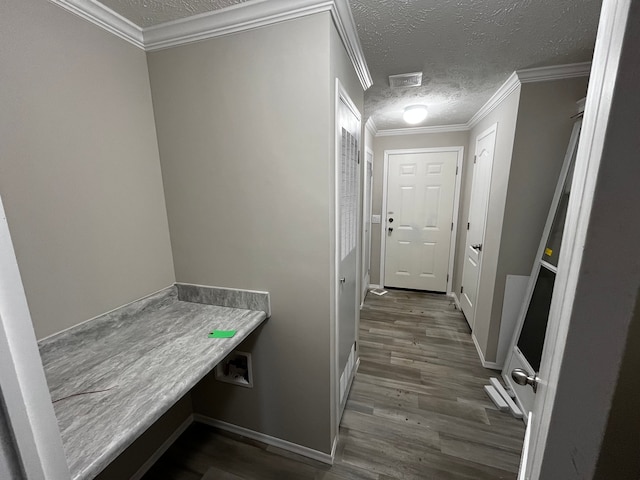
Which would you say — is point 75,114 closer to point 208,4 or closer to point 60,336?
point 208,4

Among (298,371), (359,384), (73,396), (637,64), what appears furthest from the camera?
(359,384)

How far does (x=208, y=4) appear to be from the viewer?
1.13m

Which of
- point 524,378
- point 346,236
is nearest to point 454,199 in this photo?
point 346,236

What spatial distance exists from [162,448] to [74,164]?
167 cm

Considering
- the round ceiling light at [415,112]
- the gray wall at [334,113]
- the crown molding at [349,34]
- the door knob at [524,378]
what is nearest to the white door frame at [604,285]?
the door knob at [524,378]

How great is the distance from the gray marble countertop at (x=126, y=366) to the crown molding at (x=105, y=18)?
135cm

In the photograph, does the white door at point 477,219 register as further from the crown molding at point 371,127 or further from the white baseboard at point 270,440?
the white baseboard at point 270,440

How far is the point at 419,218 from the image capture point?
3.63 m

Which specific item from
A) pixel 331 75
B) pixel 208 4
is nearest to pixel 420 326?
pixel 331 75

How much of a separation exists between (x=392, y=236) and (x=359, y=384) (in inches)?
89.6

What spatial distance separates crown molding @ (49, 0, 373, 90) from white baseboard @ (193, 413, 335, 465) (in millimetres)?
2259

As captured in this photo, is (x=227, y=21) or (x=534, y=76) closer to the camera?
(x=227, y=21)

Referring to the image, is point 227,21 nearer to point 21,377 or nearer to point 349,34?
point 349,34

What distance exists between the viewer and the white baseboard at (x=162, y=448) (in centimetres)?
142
